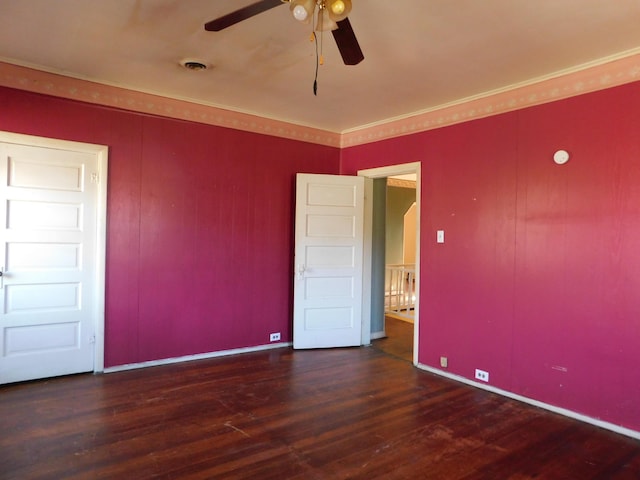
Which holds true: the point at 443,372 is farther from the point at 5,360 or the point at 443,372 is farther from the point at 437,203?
the point at 5,360

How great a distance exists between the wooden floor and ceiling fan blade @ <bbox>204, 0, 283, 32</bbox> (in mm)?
2296

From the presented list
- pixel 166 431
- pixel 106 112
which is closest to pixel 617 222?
pixel 166 431

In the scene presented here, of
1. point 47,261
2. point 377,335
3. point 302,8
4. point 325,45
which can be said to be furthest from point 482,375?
point 47,261

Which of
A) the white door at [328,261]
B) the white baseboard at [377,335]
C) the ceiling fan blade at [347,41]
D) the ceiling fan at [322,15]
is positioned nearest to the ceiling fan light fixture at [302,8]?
the ceiling fan at [322,15]

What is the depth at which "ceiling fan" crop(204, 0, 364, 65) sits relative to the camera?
5.77 ft

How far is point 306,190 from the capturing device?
4574mm

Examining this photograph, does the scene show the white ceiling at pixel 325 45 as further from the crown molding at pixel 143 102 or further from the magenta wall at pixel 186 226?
the magenta wall at pixel 186 226

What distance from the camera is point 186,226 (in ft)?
13.3

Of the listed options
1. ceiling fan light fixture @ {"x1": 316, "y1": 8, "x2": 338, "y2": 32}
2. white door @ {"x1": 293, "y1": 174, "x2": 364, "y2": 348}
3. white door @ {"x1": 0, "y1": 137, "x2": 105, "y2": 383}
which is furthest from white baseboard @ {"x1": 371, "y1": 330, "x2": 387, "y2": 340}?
ceiling fan light fixture @ {"x1": 316, "y1": 8, "x2": 338, "y2": 32}

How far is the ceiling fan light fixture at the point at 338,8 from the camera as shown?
175cm

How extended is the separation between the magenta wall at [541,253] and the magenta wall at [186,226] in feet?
5.36

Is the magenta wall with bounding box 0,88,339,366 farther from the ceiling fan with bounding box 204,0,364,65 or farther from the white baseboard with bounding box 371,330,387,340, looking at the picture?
the ceiling fan with bounding box 204,0,364,65

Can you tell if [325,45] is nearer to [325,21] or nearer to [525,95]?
[325,21]

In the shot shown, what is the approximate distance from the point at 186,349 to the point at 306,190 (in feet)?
6.76
